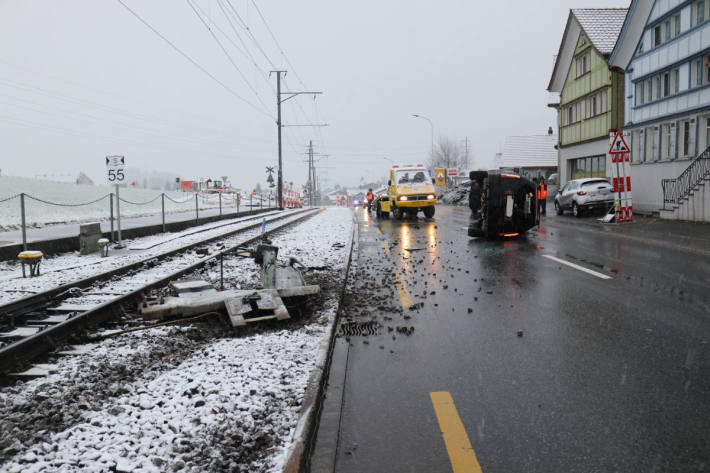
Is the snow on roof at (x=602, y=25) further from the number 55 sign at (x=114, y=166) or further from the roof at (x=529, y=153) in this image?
the number 55 sign at (x=114, y=166)

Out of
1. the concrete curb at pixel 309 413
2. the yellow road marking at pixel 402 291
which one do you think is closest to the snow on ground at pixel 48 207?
the yellow road marking at pixel 402 291

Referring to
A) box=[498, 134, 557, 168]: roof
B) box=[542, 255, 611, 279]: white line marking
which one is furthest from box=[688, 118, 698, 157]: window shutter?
box=[498, 134, 557, 168]: roof

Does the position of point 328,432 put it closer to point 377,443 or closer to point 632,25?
point 377,443

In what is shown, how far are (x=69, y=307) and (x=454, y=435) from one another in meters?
5.80

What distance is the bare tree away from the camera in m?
114

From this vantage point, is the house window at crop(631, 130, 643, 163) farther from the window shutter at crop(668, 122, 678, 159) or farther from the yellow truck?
the yellow truck

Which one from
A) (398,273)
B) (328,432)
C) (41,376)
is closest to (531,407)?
(328,432)

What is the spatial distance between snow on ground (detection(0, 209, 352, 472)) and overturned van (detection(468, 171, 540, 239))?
937 cm

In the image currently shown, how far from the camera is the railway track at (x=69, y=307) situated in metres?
5.00

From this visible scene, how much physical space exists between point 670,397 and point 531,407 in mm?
1025

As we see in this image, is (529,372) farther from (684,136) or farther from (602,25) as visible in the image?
(602,25)

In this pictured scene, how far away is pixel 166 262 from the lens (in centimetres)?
1141

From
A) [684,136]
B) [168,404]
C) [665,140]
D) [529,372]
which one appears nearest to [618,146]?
[684,136]

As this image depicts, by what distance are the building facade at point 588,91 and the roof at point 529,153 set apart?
17.6 meters
